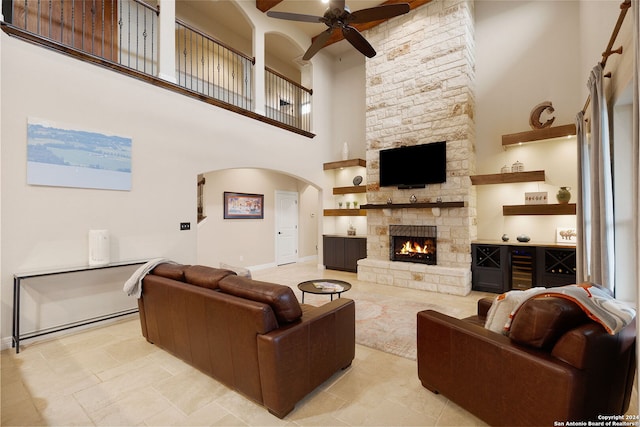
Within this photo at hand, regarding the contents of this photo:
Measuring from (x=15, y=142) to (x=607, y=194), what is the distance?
219 inches

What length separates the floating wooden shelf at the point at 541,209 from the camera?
4.39 metres

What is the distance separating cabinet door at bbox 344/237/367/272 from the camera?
6.62 meters

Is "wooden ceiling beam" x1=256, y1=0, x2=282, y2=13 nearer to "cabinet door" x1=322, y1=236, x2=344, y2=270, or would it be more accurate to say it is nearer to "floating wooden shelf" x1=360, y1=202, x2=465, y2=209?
"floating wooden shelf" x1=360, y1=202, x2=465, y2=209

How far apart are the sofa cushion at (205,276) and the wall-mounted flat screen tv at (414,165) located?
4099 millimetres

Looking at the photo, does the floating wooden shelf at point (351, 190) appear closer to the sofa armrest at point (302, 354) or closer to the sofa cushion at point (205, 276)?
the sofa armrest at point (302, 354)

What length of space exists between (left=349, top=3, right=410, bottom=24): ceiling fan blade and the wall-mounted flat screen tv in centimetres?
249

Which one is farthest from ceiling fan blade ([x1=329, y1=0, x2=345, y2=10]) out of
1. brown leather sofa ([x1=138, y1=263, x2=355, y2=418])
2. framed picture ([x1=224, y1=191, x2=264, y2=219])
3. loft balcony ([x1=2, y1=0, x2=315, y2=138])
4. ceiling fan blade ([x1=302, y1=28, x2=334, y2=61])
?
framed picture ([x1=224, y1=191, x2=264, y2=219])

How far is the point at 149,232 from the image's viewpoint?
4000mm

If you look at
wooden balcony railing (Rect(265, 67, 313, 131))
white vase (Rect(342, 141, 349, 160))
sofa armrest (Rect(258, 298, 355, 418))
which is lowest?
sofa armrest (Rect(258, 298, 355, 418))

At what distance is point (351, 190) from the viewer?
274 inches

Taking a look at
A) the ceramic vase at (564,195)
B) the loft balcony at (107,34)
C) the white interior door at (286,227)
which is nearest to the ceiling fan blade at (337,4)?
the loft balcony at (107,34)

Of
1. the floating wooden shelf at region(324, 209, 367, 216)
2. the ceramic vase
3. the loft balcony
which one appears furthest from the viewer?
the floating wooden shelf at region(324, 209, 367, 216)

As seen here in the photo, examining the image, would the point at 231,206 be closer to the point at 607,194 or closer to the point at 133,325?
the point at 133,325

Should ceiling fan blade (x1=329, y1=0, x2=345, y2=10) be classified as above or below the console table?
above
